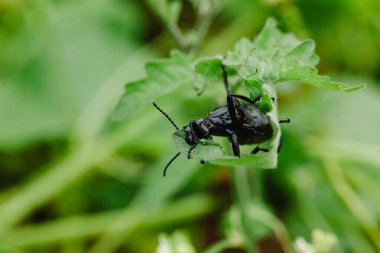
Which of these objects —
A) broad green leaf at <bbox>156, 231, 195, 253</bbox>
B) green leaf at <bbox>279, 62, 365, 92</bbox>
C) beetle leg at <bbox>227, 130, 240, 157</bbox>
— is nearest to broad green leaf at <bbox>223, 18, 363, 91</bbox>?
green leaf at <bbox>279, 62, 365, 92</bbox>

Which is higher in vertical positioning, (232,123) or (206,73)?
(206,73)

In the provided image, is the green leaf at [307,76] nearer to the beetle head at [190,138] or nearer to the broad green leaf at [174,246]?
the beetle head at [190,138]

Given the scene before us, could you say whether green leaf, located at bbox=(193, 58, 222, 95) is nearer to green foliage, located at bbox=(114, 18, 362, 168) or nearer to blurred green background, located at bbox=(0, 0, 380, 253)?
green foliage, located at bbox=(114, 18, 362, 168)

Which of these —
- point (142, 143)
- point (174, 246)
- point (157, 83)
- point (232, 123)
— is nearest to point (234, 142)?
point (232, 123)

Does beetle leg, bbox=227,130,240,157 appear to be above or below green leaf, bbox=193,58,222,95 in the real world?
below

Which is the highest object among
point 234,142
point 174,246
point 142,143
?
point 234,142

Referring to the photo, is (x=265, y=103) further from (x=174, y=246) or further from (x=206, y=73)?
(x=174, y=246)
